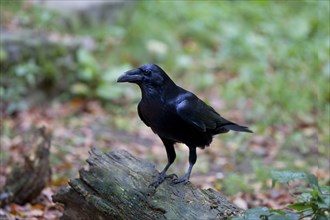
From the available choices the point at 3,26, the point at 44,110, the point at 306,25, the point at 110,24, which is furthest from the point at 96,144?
the point at 306,25

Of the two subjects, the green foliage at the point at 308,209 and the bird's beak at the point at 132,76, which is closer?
the green foliage at the point at 308,209

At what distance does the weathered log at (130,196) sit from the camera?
3.39 metres

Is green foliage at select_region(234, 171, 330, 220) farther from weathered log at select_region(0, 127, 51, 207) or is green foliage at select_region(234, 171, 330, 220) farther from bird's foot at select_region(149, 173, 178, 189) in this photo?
weathered log at select_region(0, 127, 51, 207)

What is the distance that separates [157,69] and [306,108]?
5279 millimetres

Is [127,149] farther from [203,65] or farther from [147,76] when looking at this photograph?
[203,65]

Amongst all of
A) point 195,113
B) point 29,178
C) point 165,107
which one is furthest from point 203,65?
point 165,107

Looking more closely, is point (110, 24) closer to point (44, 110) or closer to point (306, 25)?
point (44, 110)

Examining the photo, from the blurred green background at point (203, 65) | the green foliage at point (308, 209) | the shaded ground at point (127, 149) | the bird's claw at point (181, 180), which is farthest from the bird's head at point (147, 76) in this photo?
the blurred green background at point (203, 65)

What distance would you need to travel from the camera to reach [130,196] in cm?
357

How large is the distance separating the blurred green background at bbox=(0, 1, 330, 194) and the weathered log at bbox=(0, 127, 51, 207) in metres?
1.85

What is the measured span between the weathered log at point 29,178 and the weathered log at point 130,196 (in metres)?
0.92

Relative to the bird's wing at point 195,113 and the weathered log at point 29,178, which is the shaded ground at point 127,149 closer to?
the weathered log at point 29,178

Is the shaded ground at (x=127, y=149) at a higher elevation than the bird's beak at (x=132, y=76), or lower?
higher

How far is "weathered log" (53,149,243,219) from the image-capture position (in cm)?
339
